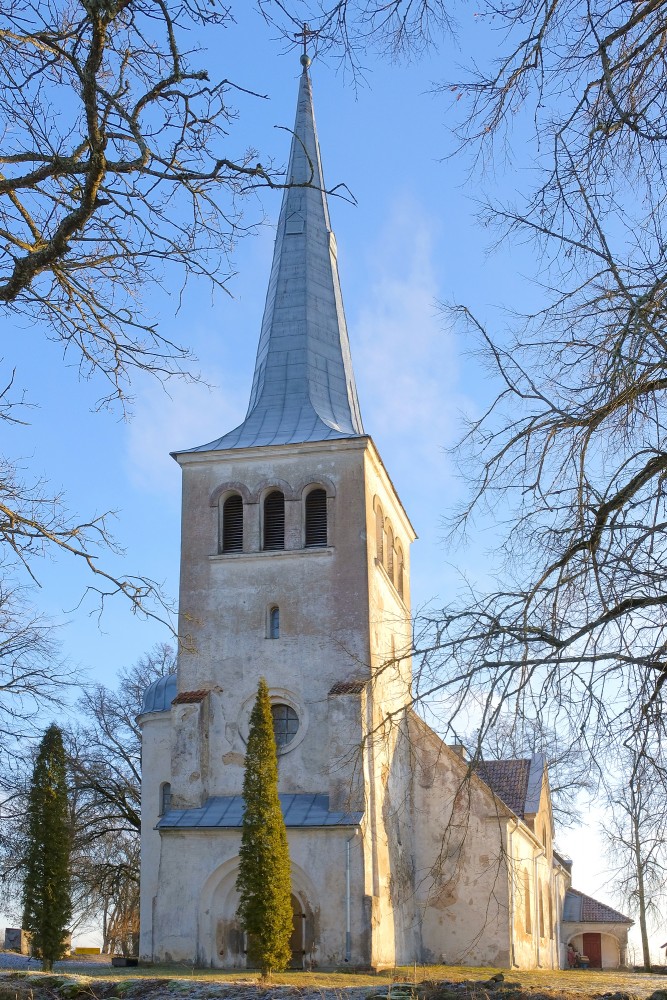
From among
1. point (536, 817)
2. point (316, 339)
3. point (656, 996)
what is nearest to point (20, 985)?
point (656, 996)

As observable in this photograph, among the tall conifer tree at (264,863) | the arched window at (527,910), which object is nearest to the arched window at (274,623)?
the tall conifer tree at (264,863)

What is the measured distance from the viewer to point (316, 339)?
98.6 feet

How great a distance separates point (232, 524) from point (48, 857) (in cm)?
886

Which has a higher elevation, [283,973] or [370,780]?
[370,780]

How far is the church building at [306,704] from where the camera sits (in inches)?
906

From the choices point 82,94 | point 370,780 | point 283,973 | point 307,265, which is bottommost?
point 283,973

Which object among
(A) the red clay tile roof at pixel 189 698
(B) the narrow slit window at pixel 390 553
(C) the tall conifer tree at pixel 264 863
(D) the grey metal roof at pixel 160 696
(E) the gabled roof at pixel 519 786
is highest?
(B) the narrow slit window at pixel 390 553

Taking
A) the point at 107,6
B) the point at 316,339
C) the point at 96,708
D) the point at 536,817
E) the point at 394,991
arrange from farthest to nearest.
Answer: the point at 96,708 → the point at 536,817 → the point at 316,339 → the point at 394,991 → the point at 107,6

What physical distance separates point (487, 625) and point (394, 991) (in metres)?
4.62

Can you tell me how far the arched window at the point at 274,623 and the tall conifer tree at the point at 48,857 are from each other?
5.53 m

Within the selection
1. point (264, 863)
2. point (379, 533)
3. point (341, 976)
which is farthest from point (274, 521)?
point (341, 976)

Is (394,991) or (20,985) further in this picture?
(20,985)

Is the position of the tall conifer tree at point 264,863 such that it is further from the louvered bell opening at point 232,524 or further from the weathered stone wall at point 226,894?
the louvered bell opening at point 232,524

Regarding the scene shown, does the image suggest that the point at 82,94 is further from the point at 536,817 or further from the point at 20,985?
→ the point at 536,817
